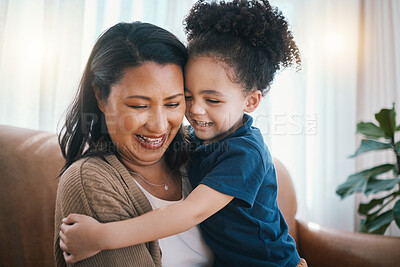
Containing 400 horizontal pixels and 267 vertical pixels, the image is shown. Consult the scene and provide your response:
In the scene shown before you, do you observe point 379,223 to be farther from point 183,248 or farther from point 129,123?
point 129,123

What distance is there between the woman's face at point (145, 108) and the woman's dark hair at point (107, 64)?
0.03m

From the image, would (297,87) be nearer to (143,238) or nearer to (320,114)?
(320,114)

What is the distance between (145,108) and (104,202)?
1.01 ft

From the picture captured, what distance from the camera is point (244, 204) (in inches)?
45.0

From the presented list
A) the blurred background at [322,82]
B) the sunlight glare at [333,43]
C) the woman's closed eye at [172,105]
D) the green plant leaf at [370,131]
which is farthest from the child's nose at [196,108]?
the sunlight glare at [333,43]

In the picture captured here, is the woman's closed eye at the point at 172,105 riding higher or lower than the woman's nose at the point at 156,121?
higher

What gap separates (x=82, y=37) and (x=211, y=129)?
1.64 metres

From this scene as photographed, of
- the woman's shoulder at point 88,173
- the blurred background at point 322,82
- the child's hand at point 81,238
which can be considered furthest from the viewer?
the blurred background at point 322,82

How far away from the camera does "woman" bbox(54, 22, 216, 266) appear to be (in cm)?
102

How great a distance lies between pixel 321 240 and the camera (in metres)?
2.13

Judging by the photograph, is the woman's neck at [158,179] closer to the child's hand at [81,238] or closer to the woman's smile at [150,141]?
the woman's smile at [150,141]

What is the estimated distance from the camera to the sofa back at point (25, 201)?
5.50ft

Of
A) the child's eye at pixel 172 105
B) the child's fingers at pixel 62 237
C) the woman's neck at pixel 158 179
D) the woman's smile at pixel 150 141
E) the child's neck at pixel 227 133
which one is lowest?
the child's fingers at pixel 62 237

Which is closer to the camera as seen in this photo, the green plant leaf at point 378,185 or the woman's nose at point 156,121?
the woman's nose at point 156,121
